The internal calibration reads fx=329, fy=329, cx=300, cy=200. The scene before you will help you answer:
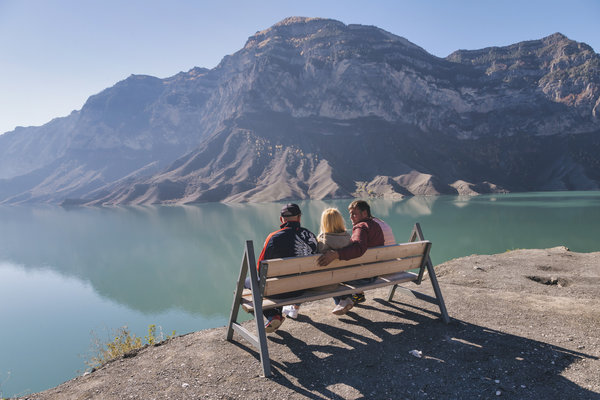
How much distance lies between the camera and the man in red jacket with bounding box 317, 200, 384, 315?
4.21 meters

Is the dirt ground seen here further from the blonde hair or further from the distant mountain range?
the distant mountain range

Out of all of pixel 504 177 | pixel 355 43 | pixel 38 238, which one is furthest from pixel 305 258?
pixel 355 43

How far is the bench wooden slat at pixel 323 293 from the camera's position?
4129 mm

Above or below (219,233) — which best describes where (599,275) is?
above


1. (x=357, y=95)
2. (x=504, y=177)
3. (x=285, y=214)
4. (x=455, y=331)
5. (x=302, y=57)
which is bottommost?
(x=504, y=177)

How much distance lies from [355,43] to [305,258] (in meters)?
194

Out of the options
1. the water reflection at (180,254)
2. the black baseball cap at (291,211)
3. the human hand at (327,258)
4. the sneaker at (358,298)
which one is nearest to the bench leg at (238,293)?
the black baseball cap at (291,211)

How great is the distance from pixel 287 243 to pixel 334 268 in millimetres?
707

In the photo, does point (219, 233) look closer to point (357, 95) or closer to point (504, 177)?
point (504, 177)

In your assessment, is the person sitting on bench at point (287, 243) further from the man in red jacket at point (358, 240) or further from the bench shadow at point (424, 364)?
the bench shadow at point (424, 364)

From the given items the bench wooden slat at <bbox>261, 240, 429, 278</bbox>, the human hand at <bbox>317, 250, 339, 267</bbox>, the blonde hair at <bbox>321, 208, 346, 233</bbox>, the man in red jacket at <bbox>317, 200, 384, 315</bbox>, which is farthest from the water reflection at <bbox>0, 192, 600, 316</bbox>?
the human hand at <bbox>317, 250, 339, 267</bbox>

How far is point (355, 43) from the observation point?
17625 cm

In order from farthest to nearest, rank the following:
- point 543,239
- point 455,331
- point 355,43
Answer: point 355,43, point 543,239, point 455,331

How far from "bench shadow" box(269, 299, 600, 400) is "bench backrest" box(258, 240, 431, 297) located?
3.08 feet
